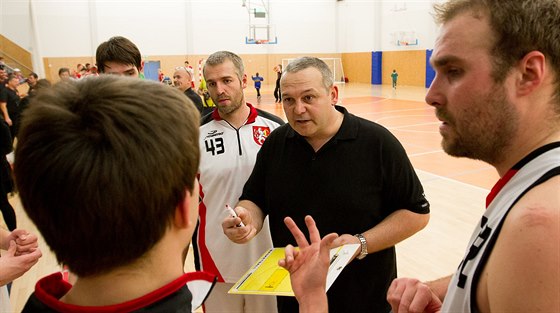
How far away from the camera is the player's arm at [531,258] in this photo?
3.28ft

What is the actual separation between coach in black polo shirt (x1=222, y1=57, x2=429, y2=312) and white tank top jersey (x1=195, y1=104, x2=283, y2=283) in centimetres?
52

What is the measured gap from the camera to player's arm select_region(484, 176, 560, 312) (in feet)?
3.28

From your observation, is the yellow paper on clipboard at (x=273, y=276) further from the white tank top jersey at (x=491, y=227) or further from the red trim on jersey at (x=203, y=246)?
the red trim on jersey at (x=203, y=246)

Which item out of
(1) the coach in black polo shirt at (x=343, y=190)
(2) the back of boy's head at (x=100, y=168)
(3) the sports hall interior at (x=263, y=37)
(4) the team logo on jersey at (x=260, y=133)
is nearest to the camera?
(2) the back of boy's head at (x=100, y=168)

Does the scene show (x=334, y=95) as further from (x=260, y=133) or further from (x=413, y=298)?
(x=413, y=298)

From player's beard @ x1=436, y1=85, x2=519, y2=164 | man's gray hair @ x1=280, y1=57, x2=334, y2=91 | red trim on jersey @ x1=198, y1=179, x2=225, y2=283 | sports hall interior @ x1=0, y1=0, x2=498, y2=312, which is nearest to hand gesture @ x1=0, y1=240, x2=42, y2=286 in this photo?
red trim on jersey @ x1=198, y1=179, x2=225, y2=283

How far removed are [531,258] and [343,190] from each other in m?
1.38

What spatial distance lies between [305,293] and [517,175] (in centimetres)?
72

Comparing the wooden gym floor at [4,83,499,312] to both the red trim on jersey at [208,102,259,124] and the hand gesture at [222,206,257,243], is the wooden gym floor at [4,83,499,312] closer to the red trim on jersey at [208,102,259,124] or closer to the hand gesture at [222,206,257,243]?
the red trim on jersey at [208,102,259,124]

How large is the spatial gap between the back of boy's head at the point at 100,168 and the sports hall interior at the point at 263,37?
1279 centimetres

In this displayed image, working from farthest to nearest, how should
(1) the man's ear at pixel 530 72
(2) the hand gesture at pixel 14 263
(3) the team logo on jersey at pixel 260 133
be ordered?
(3) the team logo on jersey at pixel 260 133
(2) the hand gesture at pixel 14 263
(1) the man's ear at pixel 530 72

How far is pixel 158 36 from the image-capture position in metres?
27.8

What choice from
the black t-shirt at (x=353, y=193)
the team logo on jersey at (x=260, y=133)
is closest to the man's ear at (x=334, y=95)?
the black t-shirt at (x=353, y=193)

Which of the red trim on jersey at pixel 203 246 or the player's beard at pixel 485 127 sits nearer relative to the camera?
the player's beard at pixel 485 127
